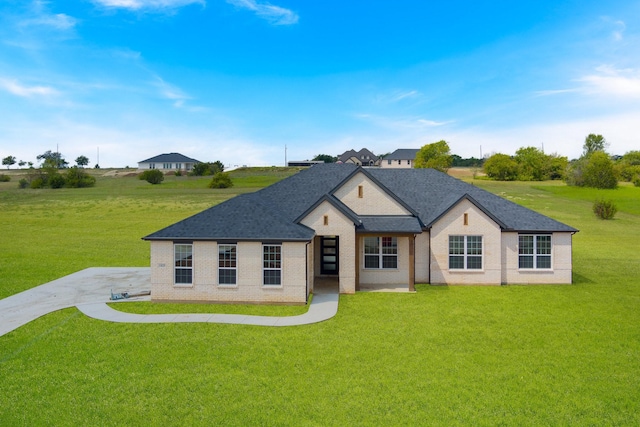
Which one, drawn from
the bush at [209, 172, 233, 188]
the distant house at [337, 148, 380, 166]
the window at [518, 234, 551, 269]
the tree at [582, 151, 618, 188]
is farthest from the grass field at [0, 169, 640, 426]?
the distant house at [337, 148, 380, 166]

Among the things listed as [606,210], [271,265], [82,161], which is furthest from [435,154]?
[82,161]

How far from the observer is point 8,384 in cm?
1172

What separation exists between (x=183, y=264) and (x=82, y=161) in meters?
178

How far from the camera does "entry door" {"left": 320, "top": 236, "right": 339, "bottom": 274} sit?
24.8 m

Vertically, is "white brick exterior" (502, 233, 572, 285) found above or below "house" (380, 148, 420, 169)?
below

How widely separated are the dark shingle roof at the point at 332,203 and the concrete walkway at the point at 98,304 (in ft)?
11.2

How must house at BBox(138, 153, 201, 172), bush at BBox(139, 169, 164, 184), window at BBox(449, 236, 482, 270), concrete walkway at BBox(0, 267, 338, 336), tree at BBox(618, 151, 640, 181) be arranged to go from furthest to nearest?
1. house at BBox(138, 153, 201, 172)
2. bush at BBox(139, 169, 164, 184)
3. tree at BBox(618, 151, 640, 181)
4. window at BBox(449, 236, 482, 270)
5. concrete walkway at BBox(0, 267, 338, 336)

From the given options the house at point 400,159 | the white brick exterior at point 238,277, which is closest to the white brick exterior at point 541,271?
the white brick exterior at point 238,277

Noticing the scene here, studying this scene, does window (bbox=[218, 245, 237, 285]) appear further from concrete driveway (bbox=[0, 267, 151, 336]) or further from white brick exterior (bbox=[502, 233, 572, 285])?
white brick exterior (bbox=[502, 233, 572, 285])

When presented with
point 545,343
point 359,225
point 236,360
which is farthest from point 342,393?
point 359,225

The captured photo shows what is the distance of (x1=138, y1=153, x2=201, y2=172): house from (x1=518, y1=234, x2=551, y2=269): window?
453 ft

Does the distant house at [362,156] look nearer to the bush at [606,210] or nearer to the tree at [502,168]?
the tree at [502,168]

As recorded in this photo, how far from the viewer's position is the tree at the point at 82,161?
561ft

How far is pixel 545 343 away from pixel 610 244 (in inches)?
1103
